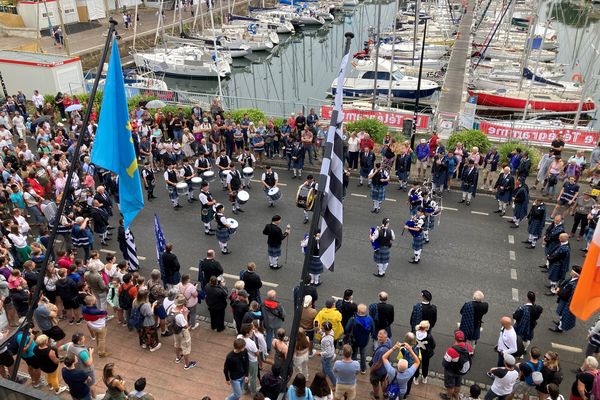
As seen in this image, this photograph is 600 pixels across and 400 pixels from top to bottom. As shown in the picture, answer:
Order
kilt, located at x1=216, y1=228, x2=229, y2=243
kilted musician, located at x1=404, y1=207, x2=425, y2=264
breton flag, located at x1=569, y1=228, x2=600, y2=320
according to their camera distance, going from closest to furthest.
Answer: breton flag, located at x1=569, y1=228, x2=600, y2=320, kilted musician, located at x1=404, y1=207, x2=425, y2=264, kilt, located at x1=216, y1=228, x2=229, y2=243

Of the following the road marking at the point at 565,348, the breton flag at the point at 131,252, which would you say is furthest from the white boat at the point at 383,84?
the road marking at the point at 565,348

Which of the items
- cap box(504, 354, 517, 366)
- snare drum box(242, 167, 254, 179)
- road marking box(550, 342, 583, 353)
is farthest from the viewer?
snare drum box(242, 167, 254, 179)

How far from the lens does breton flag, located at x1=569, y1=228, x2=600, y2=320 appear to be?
279 inches

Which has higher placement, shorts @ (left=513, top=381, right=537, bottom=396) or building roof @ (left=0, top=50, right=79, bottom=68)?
building roof @ (left=0, top=50, right=79, bottom=68)

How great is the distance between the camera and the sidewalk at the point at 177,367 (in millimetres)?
9422

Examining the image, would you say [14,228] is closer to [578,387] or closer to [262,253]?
[262,253]

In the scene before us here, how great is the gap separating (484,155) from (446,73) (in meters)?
20.4

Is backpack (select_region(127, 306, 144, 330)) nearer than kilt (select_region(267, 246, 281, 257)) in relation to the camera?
Yes

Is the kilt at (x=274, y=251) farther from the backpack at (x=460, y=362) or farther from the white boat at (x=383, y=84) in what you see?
the white boat at (x=383, y=84)

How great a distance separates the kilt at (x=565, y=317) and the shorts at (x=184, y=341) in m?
7.63

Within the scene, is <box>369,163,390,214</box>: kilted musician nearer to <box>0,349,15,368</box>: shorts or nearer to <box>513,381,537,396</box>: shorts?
<box>513,381,537,396</box>: shorts

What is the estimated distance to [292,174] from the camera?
19000mm

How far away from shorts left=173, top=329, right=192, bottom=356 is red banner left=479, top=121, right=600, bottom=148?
15.3 meters

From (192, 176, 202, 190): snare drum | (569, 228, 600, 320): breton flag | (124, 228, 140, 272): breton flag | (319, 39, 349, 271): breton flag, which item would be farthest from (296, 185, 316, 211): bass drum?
(569, 228, 600, 320): breton flag
